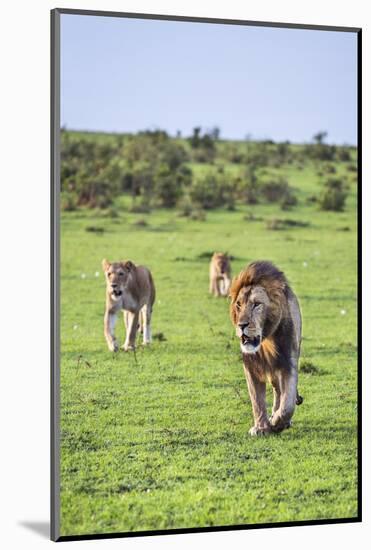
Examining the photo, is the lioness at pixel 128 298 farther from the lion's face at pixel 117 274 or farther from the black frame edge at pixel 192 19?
the black frame edge at pixel 192 19

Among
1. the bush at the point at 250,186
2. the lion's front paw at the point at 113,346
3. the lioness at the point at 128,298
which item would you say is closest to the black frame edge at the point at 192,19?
the lioness at the point at 128,298

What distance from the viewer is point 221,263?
1212 centimetres

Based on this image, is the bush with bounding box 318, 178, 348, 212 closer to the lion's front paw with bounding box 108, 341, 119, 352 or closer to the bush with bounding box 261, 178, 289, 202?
the bush with bounding box 261, 178, 289, 202

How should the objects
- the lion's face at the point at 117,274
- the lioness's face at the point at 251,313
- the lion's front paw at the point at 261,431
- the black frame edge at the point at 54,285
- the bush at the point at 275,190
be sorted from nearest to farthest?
the black frame edge at the point at 54,285
the lioness's face at the point at 251,313
the lion's front paw at the point at 261,431
the lion's face at the point at 117,274
the bush at the point at 275,190

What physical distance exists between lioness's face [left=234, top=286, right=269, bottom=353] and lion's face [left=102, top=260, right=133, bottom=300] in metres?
1.65

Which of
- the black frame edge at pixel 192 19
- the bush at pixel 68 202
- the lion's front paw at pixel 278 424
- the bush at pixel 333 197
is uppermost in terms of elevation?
Answer: the black frame edge at pixel 192 19

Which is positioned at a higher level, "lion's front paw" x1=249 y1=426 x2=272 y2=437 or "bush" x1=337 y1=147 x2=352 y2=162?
"bush" x1=337 y1=147 x2=352 y2=162

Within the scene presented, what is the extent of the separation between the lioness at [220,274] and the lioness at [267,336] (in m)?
4.25

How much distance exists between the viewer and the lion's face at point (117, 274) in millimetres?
9008

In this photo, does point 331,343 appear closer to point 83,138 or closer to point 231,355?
point 231,355

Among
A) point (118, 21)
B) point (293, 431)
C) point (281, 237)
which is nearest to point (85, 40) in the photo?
point (118, 21)

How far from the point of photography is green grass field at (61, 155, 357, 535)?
7.25 meters

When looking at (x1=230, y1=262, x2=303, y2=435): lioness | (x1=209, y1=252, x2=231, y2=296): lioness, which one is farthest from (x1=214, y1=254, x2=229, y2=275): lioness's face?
(x1=230, y1=262, x2=303, y2=435): lioness

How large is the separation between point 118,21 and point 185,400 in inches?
140
